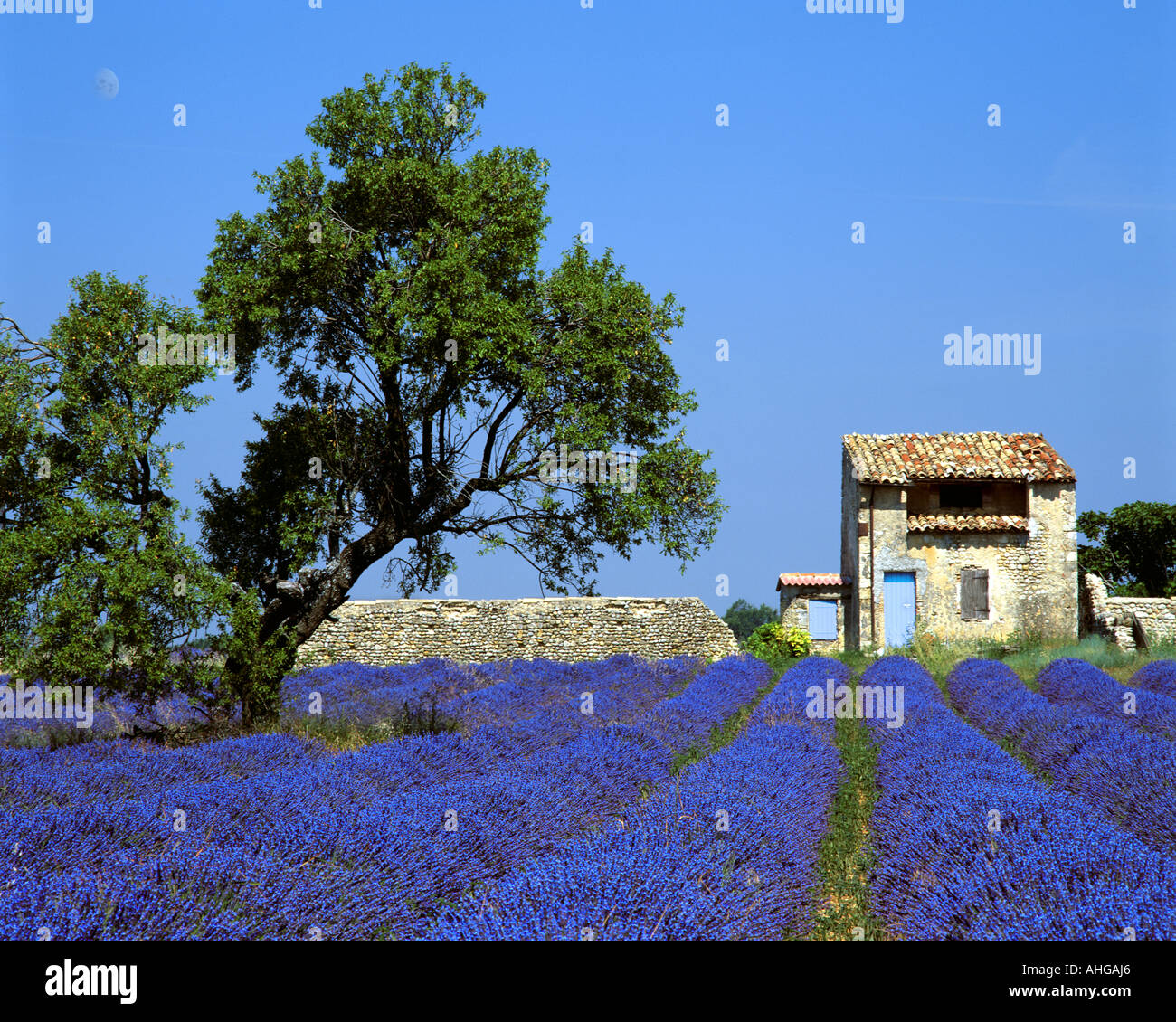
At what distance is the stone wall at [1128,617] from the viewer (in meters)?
21.2

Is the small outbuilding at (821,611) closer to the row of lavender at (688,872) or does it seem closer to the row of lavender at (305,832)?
the row of lavender at (305,832)

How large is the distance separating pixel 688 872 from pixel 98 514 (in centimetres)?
818

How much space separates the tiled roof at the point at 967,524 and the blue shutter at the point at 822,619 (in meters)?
2.83

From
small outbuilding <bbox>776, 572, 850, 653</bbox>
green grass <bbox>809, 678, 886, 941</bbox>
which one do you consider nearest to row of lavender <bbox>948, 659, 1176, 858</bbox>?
green grass <bbox>809, 678, 886, 941</bbox>

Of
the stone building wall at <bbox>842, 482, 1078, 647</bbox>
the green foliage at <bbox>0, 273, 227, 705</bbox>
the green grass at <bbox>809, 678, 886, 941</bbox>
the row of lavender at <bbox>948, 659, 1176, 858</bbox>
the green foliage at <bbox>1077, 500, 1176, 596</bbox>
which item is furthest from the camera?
the green foliage at <bbox>1077, 500, 1176, 596</bbox>

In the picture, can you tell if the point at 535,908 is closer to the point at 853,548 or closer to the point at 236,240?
the point at 236,240

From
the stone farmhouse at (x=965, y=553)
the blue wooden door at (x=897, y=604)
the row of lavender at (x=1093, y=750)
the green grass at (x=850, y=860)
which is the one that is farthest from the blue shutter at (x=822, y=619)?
the green grass at (x=850, y=860)

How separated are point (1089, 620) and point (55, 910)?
80.7ft

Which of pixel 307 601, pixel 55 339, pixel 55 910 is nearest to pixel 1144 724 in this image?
pixel 307 601

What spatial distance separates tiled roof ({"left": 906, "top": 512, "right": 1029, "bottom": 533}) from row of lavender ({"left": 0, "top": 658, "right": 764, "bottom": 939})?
636 inches

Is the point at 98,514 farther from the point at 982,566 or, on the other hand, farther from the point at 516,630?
the point at 982,566

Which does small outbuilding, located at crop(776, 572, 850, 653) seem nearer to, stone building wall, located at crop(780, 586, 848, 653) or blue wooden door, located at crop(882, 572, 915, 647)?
stone building wall, located at crop(780, 586, 848, 653)

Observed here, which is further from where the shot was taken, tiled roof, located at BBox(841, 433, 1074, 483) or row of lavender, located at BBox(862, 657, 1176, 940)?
tiled roof, located at BBox(841, 433, 1074, 483)

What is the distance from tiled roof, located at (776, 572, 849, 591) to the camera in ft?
81.1
